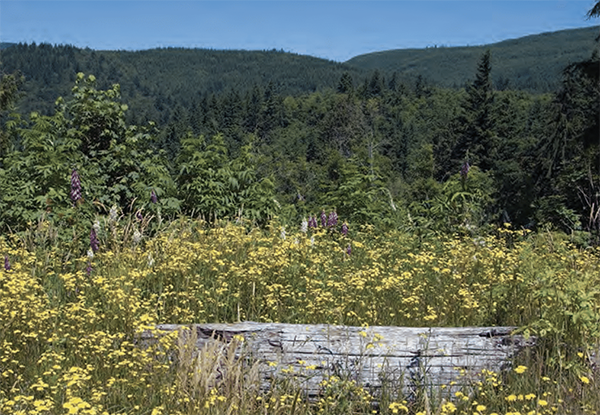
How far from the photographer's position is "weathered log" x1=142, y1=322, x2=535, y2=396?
3.89 m

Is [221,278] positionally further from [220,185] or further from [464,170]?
[464,170]

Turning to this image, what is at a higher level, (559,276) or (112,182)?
(112,182)

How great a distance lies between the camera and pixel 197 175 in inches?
357

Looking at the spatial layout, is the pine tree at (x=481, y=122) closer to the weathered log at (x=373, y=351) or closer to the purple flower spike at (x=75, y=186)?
the purple flower spike at (x=75, y=186)

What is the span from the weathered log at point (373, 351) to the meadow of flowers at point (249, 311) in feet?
0.34

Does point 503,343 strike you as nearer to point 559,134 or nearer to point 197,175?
point 197,175

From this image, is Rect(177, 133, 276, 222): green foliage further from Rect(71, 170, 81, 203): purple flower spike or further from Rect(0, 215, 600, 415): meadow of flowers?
Rect(71, 170, 81, 203): purple flower spike

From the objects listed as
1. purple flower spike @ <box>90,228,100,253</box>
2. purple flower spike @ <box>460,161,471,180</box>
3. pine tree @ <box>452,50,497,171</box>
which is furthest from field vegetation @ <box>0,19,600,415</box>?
pine tree @ <box>452,50,497,171</box>

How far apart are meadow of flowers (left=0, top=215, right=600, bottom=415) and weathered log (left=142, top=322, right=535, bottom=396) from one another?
0.10 meters

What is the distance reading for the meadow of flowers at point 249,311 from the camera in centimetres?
351

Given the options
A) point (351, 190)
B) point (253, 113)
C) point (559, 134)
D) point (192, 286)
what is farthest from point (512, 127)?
point (253, 113)

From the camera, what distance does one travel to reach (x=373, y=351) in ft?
13.2

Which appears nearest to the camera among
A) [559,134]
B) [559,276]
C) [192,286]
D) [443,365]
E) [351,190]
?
[443,365]

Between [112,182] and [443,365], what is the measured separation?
6.73 metres
